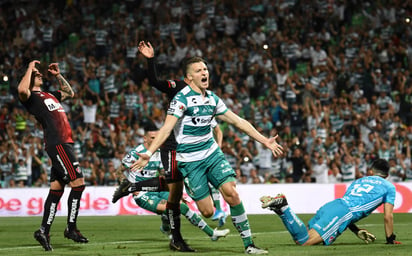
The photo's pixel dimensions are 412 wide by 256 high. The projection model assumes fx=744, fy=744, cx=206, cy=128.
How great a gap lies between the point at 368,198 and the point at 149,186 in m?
4.55

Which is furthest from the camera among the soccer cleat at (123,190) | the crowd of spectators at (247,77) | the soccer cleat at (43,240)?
the crowd of spectators at (247,77)

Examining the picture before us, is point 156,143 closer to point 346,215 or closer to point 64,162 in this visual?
point 64,162

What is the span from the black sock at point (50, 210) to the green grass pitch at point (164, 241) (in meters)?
0.35

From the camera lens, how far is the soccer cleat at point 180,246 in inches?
406

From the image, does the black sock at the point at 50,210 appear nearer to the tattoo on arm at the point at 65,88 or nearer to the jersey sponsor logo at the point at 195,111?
the tattoo on arm at the point at 65,88

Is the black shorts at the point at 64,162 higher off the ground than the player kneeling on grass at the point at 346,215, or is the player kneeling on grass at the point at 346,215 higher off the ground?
the black shorts at the point at 64,162

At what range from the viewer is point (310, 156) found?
77.5 feet

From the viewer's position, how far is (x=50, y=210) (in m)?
11.1

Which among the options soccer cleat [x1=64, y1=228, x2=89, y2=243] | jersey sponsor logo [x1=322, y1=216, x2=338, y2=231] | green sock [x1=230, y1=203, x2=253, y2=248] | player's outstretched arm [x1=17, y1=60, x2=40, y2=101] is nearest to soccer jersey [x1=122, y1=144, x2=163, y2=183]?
soccer cleat [x1=64, y1=228, x2=89, y2=243]

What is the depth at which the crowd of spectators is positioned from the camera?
2428 cm

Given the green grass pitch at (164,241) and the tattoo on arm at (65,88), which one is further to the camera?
the tattoo on arm at (65,88)

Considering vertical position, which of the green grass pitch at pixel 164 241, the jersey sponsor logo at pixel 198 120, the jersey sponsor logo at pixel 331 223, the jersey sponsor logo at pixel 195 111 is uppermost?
the jersey sponsor logo at pixel 195 111

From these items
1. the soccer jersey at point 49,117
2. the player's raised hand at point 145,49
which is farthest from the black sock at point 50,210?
the player's raised hand at point 145,49

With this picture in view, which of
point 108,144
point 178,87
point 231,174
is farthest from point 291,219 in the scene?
point 108,144
